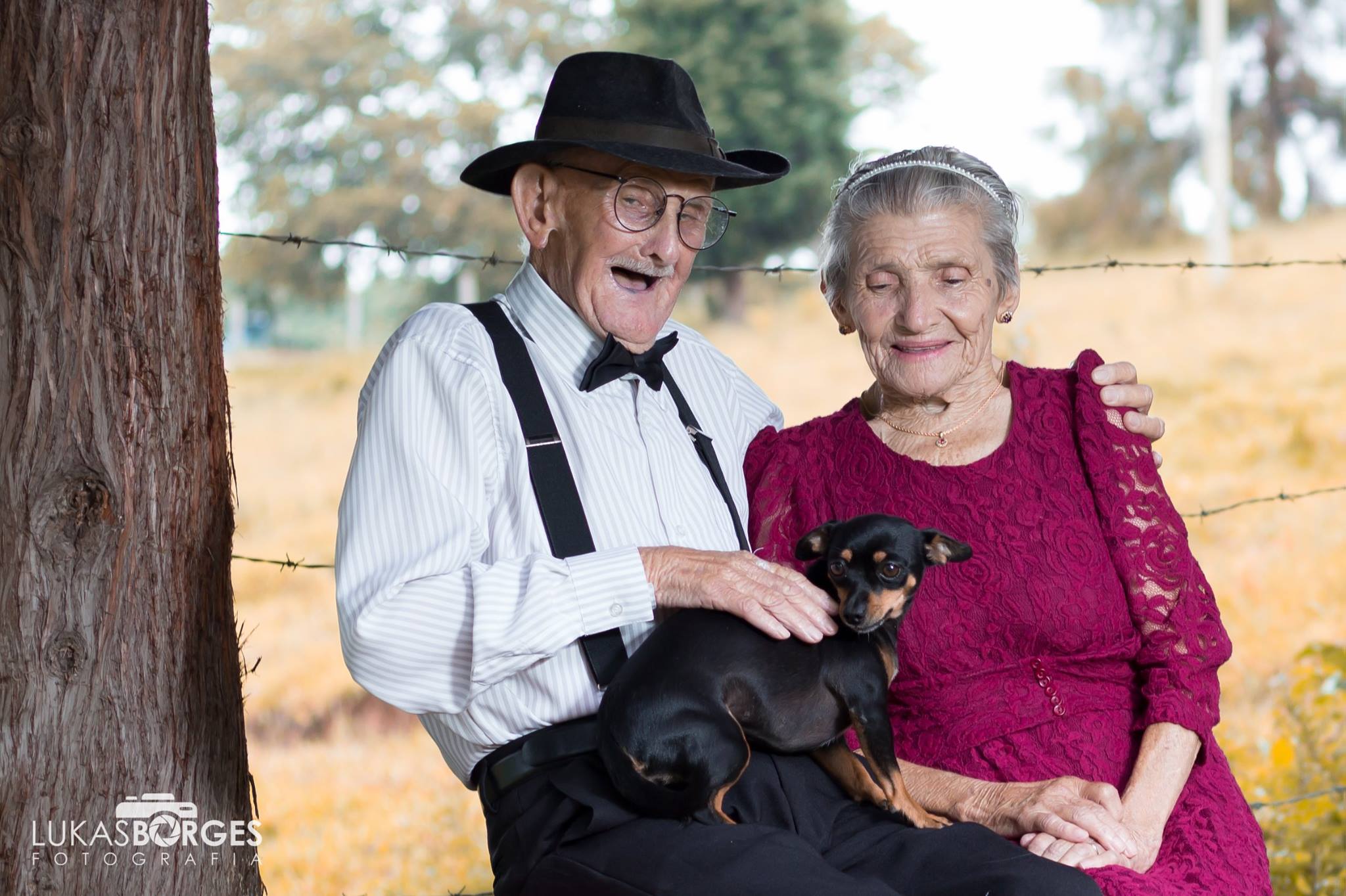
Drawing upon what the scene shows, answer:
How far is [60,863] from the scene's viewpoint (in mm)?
2297

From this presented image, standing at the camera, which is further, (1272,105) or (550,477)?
(1272,105)

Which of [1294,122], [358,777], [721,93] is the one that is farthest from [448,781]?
[1294,122]

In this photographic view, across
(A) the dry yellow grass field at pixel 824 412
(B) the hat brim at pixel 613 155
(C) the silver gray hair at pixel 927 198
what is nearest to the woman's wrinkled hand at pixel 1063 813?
(C) the silver gray hair at pixel 927 198

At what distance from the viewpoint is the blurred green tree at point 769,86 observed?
18.3m

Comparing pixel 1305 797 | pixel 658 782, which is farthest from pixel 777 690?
pixel 1305 797

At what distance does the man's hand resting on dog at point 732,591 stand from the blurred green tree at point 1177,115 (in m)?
19.5

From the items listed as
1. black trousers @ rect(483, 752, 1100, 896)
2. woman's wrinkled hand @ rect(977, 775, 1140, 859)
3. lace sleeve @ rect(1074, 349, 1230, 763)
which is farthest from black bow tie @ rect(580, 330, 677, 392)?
woman's wrinkled hand @ rect(977, 775, 1140, 859)

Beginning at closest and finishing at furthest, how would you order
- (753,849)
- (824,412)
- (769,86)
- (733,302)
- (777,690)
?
(753,849) → (777,690) → (824,412) → (733,302) → (769,86)

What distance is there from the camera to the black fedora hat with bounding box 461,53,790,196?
102 inches

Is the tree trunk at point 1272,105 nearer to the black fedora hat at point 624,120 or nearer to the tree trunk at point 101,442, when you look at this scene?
the black fedora hat at point 624,120

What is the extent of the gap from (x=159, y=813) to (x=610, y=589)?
0.99m

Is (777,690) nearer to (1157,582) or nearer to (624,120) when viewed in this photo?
(1157,582)

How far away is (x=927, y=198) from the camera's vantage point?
9.12 feet

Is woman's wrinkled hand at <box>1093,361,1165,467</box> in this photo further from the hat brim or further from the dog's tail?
the dog's tail
